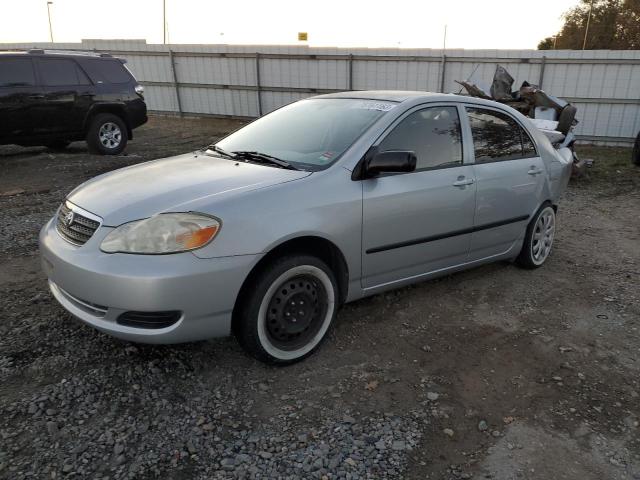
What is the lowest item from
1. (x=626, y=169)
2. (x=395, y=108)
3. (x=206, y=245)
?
(x=626, y=169)

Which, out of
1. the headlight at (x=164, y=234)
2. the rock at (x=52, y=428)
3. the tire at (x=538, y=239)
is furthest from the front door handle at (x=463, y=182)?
the rock at (x=52, y=428)

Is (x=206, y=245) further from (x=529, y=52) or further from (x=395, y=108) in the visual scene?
(x=529, y=52)

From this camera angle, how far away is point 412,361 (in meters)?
3.34

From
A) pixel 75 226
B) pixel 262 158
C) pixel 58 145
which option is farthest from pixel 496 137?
pixel 58 145

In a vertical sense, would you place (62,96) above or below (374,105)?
below

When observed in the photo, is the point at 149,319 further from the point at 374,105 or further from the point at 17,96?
the point at 17,96

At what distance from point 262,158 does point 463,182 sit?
1.53 m

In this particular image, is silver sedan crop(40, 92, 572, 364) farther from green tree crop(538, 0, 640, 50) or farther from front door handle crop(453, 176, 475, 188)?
green tree crop(538, 0, 640, 50)

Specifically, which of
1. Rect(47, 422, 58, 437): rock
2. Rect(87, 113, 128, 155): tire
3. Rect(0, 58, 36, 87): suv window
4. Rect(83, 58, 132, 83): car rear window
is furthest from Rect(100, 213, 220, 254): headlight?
Rect(83, 58, 132, 83): car rear window

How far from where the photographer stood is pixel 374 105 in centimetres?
383

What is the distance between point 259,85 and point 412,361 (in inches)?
544

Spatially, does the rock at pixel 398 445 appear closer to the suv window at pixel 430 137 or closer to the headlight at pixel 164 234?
the headlight at pixel 164 234

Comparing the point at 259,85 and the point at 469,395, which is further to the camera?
the point at 259,85

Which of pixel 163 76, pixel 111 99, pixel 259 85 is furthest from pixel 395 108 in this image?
pixel 163 76
